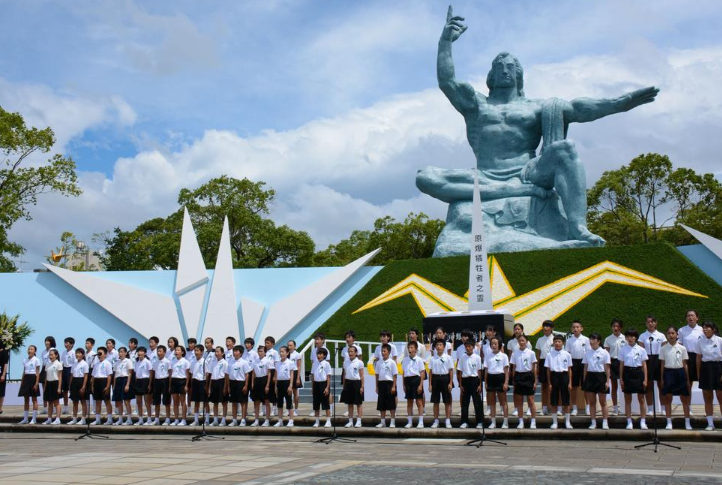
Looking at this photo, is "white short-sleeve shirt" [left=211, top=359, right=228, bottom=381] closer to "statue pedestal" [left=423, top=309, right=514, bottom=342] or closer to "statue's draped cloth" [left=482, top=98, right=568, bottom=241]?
"statue pedestal" [left=423, top=309, right=514, bottom=342]

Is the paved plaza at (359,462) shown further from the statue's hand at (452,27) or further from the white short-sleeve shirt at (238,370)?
the statue's hand at (452,27)

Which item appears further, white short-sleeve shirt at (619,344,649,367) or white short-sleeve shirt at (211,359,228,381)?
white short-sleeve shirt at (211,359,228,381)

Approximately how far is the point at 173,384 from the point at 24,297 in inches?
423

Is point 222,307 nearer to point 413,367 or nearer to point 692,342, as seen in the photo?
point 413,367

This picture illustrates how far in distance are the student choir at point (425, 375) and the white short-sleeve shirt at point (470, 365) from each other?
0.5 inches

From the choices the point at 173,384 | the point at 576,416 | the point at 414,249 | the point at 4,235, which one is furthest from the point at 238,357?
the point at 414,249

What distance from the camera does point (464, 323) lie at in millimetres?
12477

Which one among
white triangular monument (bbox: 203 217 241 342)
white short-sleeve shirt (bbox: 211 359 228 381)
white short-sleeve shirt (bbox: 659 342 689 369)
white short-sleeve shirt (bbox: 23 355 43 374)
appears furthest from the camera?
white triangular monument (bbox: 203 217 241 342)

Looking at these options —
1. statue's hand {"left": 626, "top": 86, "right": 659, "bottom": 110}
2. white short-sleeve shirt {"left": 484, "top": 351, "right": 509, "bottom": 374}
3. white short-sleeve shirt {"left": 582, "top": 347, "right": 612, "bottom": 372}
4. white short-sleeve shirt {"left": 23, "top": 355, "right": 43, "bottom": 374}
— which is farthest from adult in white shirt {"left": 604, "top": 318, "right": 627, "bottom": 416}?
statue's hand {"left": 626, "top": 86, "right": 659, "bottom": 110}

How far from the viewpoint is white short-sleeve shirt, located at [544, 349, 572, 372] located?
909 cm

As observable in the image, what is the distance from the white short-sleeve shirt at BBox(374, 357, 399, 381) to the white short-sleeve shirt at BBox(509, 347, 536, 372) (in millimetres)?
1641

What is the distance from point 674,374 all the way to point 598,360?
0.88 m

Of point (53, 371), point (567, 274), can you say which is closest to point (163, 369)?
point (53, 371)

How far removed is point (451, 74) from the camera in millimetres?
21922
